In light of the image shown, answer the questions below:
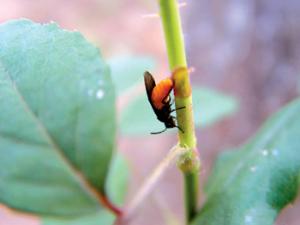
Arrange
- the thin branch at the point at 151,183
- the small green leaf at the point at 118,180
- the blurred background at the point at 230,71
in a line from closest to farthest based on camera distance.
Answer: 1. the thin branch at the point at 151,183
2. the small green leaf at the point at 118,180
3. the blurred background at the point at 230,71

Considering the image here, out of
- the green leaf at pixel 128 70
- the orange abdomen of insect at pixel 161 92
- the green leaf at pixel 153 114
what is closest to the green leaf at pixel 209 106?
the green leaf at pixel 153 114

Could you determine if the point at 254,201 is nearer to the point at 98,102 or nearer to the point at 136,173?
the point at 98,102

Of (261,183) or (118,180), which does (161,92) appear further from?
(118,180)

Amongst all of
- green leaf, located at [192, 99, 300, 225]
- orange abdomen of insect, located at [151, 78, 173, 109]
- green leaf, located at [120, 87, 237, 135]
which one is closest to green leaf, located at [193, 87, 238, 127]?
green leaf, located at [120, 87, 237, 135]

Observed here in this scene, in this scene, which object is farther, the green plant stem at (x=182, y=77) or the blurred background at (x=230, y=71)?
the blurred background at (x=230, y=71)

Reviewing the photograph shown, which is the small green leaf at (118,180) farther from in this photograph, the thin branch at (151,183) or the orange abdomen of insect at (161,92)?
the orange abdomen of insect at (161,92)

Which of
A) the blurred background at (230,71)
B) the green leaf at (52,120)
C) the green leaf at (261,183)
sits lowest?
the blurred background at (230,71)

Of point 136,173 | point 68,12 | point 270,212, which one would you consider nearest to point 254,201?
point 270,212
